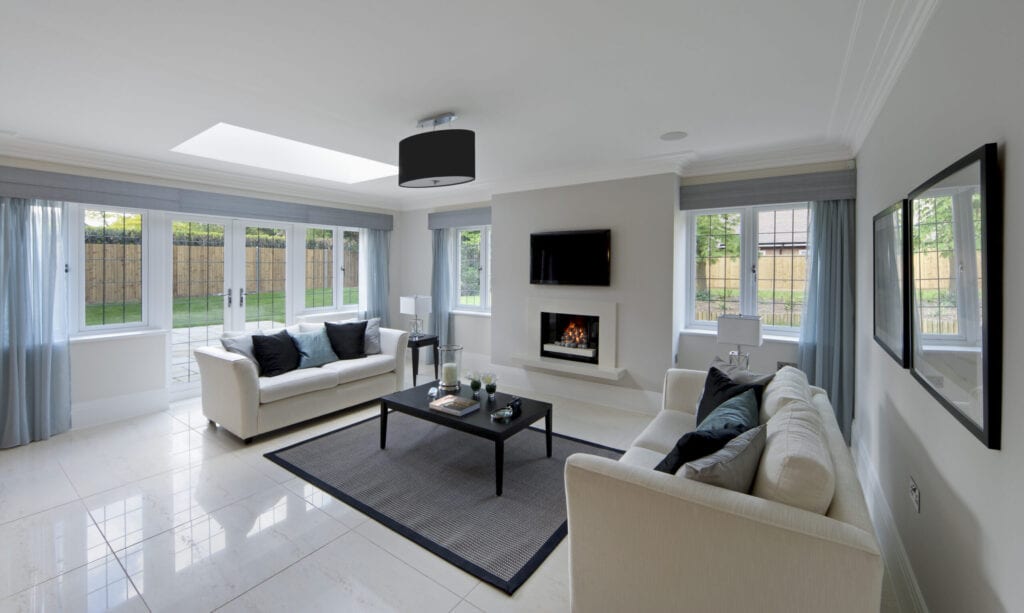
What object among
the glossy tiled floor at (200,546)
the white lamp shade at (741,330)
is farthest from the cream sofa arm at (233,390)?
the white lamp shade at (741,330)

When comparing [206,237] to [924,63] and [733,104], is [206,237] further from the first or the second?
[924,63]

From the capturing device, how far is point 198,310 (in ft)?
16.0

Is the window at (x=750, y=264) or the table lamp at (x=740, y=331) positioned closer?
the table lamp at (x=740, y=331)

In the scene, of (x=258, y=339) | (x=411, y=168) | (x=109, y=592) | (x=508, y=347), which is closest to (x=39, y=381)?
(x=258, y=339)

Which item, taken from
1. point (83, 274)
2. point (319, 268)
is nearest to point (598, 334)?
point (319, 268)

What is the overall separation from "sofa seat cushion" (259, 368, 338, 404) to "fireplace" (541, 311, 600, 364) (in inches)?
89.2

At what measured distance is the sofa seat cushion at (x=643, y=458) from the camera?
2.27m

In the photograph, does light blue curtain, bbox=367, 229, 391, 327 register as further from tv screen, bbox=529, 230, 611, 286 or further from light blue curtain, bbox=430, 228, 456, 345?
tv screen, bbox=529, 230, 611, 286

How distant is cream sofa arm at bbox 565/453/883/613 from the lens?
4.23 ft

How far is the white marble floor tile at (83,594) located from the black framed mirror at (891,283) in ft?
11.7

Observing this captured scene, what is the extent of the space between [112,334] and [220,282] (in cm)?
108

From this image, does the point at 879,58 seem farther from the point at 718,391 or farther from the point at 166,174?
the point at 166,174

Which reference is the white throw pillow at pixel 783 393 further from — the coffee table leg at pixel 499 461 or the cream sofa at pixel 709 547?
the coffee table leg at pixel 499 461

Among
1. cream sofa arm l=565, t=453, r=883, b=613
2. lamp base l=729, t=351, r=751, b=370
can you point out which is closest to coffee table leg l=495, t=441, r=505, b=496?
cream sofa arm l=565, t=453, r=883, b=613
